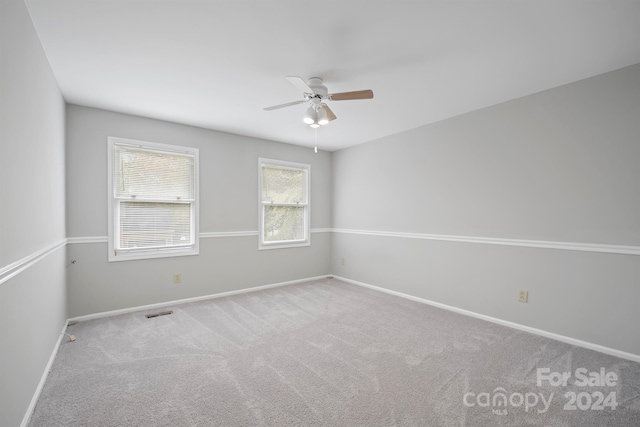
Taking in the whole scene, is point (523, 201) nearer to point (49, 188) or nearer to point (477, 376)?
point (477, 376)

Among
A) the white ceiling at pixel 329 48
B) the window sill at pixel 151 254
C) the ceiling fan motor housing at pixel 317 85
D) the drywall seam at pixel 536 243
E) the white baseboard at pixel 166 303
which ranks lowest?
the white baseboard at pixel 166 303

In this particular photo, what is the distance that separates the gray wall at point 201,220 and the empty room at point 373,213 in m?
0.03

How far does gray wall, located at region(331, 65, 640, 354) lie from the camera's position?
2.44m

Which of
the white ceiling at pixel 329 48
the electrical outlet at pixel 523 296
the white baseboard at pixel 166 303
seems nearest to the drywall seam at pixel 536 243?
the electrical outlet at pixel 523 296

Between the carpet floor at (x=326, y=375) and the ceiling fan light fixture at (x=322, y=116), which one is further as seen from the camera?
the ceiling fan light fixture at (x=322, y=116)

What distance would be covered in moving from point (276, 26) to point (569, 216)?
304cm

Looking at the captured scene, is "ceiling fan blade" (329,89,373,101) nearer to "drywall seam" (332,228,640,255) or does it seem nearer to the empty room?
the empty room

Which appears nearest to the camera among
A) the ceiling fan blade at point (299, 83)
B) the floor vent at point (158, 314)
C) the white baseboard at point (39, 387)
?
the white baseboard at point (39, 387)

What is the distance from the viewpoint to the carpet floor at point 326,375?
1.74 m

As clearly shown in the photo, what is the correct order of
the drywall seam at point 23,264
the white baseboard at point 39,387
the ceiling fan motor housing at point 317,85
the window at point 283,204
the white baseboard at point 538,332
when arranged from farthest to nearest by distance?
the window at point 283,204, the ceiling fan motor housing at point 317,85, the white baseboard at point 538,332, the white baseboard at point 39,387, the drywall seam at point 23,264

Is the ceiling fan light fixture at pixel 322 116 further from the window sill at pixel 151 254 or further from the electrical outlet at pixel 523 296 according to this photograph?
the electrical outlet at pixel 523 296

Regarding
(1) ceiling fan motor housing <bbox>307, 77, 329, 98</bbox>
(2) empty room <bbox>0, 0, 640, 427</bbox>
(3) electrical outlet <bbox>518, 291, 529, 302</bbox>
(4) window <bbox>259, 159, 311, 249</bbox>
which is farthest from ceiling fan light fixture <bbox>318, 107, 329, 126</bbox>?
(3) electrical outlet <bbox>518, 291, 529, 302</bbox>

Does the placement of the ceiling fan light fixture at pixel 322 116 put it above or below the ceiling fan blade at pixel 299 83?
below

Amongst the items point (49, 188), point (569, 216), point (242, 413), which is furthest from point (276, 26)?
point (569, 216)
